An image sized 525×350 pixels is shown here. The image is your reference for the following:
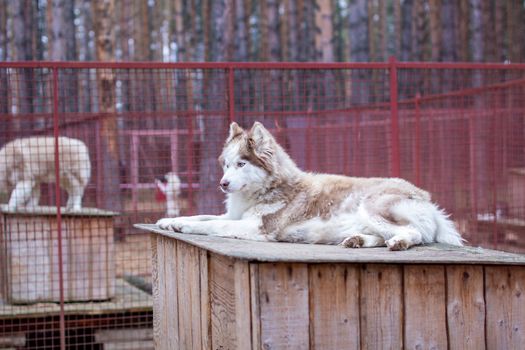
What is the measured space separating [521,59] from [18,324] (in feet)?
87.6

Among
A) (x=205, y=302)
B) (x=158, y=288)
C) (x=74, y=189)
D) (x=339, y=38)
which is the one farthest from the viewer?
(x=339, y=38)

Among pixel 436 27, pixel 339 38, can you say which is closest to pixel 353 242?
pixel 436 27

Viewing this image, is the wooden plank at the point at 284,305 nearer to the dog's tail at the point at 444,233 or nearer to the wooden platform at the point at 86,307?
the dog's tail at the point at 444,233

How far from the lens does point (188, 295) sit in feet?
16.9

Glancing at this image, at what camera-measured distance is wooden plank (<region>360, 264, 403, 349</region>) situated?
167 inches

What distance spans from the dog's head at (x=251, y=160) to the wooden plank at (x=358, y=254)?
2.48 ft

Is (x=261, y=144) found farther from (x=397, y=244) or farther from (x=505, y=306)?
(x=505, y=306)

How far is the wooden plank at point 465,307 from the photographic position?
439cm

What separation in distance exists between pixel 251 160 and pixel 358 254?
1679mm

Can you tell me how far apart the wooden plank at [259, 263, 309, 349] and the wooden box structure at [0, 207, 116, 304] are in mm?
4738

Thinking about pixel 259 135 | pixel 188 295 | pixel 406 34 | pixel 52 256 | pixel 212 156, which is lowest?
pixel 52 256

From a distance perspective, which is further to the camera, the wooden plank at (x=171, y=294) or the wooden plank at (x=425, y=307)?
the wooden plank at (x=171, y=294)

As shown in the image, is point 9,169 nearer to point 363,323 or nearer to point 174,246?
point 174,246

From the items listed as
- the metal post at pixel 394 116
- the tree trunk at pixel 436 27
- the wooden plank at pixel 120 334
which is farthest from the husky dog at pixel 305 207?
the tree trunk at pixel 436 27
